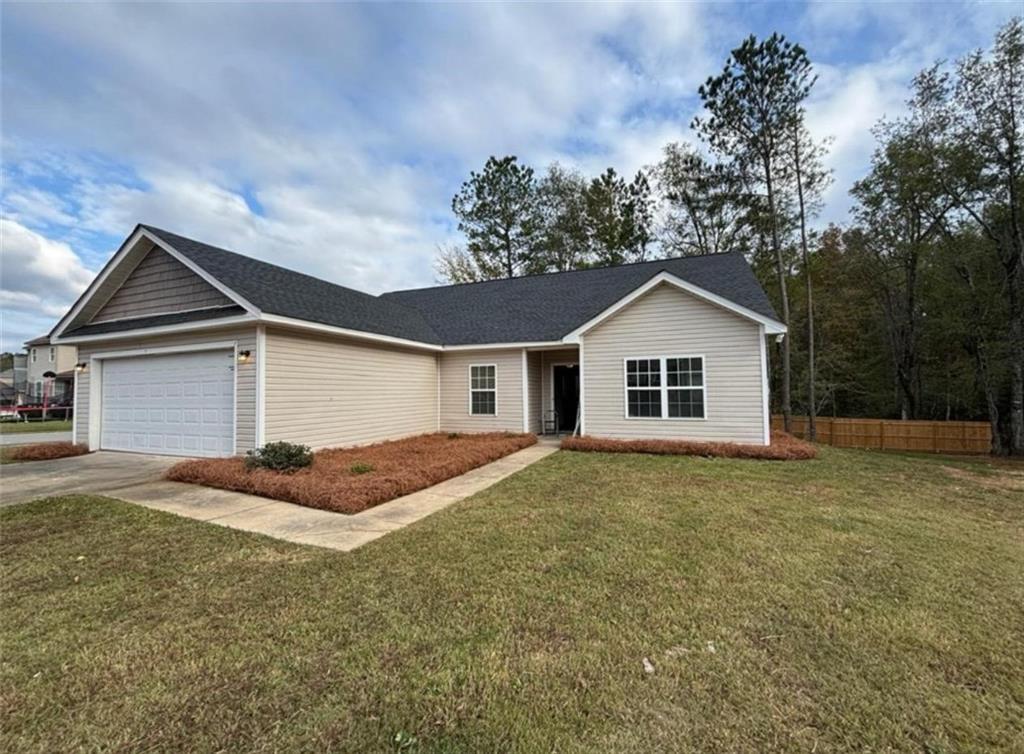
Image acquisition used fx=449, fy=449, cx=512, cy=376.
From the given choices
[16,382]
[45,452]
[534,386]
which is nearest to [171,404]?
[45,452]

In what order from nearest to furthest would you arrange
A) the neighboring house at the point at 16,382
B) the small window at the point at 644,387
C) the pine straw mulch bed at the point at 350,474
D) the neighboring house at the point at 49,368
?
the pine straw mulch bed at the point at 350,474
the small window at the point at 644,387
the neighboring house at the point at 49,368
the neighboring house at the point at 16,382

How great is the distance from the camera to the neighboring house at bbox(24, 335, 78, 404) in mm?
32062

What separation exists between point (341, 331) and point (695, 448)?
849cm

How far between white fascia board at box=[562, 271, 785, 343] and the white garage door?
8.27 m

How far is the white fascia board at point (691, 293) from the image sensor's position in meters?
10.3

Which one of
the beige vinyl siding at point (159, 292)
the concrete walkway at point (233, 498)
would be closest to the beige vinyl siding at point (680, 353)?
the concrete walkway at point (233, 498)

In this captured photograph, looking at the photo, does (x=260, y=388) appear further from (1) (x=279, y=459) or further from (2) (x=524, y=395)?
(2) (x=524, y=395)

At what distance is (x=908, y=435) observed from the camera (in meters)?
16.2

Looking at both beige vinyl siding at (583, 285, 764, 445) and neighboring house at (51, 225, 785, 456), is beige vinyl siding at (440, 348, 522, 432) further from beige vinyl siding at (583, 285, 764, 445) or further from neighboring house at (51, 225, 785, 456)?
beige vinyl siding at (583, 285, 764, 445)

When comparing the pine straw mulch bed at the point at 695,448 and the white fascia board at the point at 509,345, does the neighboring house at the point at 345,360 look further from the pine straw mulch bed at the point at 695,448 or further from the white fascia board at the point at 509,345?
the pine straw mulch bed at the point at 695,448

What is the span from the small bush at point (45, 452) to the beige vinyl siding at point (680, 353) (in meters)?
12.5

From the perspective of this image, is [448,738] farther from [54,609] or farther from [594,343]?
[594,343]

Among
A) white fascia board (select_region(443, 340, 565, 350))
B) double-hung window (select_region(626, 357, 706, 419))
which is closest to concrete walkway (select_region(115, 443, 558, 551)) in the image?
double-hung window (select_region(626, 357, 706, 419))

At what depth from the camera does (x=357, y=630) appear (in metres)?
3.04
